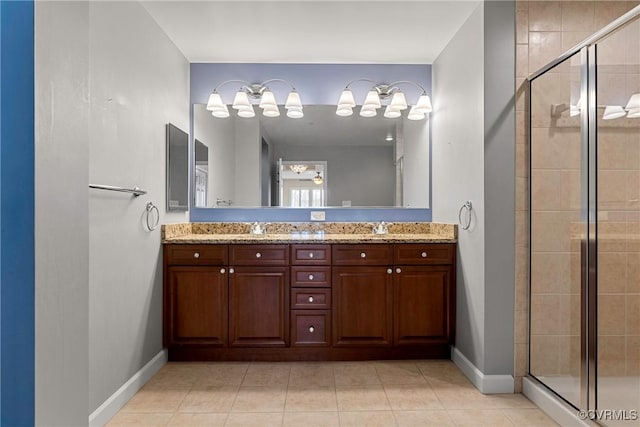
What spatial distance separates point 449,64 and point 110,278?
2749 millimetres

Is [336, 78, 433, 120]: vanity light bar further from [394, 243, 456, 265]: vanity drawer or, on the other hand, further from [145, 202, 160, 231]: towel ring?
[145, 202, 160, 231]: towel ring

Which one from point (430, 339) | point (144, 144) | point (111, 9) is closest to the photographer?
point (111, 9)

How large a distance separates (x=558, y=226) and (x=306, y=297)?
168cm

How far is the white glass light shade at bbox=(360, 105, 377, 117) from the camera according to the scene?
11.8 feet

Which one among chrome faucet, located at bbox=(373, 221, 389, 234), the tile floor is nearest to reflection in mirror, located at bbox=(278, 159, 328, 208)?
chrome faucet, located at bbox=(373, 221, 389, 234)

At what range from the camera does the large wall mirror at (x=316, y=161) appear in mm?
3680

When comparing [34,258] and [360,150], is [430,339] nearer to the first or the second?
[360,150]

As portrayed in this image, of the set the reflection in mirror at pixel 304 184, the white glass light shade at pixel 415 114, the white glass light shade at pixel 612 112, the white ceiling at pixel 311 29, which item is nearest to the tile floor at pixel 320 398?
the reflection in mirror at pixel 304 184

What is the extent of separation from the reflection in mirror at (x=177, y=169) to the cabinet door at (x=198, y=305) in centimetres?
53

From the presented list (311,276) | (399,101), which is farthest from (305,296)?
(399,101)

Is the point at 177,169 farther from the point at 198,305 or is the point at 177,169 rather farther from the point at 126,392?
the point at 126,392

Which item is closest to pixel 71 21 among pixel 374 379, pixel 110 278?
pixel 110 278

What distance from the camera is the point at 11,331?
0.63 metres

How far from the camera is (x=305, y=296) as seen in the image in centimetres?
302
